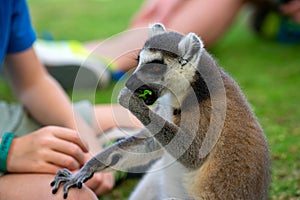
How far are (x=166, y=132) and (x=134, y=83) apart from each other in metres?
0.17

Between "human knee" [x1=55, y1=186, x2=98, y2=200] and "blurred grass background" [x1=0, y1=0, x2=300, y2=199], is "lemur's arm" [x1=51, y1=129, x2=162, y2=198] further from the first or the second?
"blurred grass background" [x1=0, y1=0, x2=300, y2=199]

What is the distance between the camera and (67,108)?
7.48 feet

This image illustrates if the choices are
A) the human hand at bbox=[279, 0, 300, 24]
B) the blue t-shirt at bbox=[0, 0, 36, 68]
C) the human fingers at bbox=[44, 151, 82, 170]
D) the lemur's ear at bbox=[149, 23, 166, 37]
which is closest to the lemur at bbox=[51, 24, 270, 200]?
the lemur's ear at bbox=[149, 23, 166, 37]

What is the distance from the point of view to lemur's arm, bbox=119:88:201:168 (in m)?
1.52

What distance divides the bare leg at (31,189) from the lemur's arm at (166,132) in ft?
→ 0.96

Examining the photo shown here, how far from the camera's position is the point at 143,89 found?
4.98ft

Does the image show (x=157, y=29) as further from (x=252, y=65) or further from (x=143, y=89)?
(x=252, y=65)

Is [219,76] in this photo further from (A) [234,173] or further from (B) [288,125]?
(B) [288,125]

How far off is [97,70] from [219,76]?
5.27 feet

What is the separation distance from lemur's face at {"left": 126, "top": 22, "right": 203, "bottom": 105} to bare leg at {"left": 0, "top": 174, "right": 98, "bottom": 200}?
347 mm

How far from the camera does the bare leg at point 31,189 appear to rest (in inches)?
65.6

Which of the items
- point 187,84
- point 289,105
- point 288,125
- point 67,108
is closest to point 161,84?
point 187,84

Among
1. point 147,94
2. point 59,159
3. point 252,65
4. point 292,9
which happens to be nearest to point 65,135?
point 59,159

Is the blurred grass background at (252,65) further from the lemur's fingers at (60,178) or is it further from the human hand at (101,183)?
the lemur's fingers at (60,178)
